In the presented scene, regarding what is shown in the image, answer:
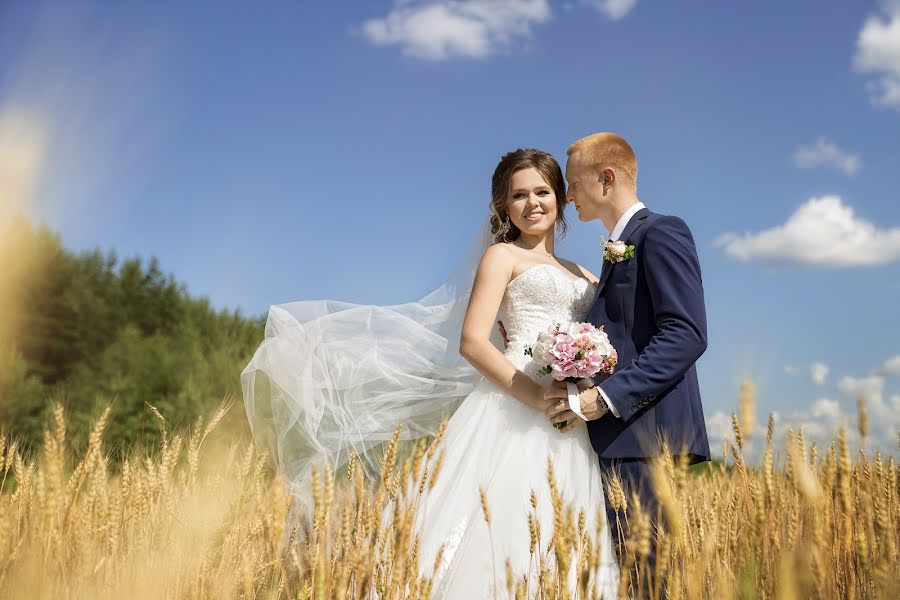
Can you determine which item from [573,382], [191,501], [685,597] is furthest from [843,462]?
[191,501]

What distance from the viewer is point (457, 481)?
12.0ft

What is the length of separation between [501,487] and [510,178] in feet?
7.02

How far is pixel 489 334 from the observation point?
4.04m

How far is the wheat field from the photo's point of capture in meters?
1.71

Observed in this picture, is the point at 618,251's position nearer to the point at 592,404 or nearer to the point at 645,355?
the point at 645,355

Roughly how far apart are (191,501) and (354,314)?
2265 mm

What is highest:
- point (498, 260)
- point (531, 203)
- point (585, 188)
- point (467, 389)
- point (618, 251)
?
point (531, 203)

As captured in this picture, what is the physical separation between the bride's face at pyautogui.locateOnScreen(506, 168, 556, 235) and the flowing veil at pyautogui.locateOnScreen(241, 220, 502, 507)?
60 cm

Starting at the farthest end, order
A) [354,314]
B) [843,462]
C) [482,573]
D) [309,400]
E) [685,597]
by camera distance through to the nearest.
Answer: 1. [354,314]
2. [309,400]
3. [482,573]
4. [685,597]
5. [843,462]

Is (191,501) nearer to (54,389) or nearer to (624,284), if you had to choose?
(624,284)

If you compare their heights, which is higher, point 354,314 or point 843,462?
point 354,314

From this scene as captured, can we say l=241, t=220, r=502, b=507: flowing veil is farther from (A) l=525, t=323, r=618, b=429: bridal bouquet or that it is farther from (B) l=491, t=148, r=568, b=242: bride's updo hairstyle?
(A) l=525, t=323, r=618, b=429: bridal bouquet

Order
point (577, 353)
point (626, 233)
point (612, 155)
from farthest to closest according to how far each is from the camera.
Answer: point (612, 155)
point (626, 233)
point (577, 353)

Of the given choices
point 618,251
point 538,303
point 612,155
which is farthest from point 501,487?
point 612,155
